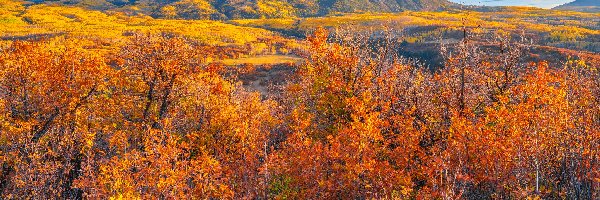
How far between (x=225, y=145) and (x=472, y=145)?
23.4 m

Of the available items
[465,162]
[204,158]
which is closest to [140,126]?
[204,158]

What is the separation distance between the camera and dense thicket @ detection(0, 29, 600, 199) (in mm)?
31469

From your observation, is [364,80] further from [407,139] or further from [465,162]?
[465,162]

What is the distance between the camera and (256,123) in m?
44.5

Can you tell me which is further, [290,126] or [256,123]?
[256,123]

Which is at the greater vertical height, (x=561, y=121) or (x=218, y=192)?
(x=561, y=121)

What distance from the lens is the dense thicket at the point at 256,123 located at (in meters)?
31.5

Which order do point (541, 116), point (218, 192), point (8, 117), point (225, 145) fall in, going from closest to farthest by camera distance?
1. point (541, 116)
2. point (218, 192)
3. point (8, 117)
4. point (225, 145)

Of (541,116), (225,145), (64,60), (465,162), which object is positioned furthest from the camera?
(225,145)

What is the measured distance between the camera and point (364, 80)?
37.7 metres

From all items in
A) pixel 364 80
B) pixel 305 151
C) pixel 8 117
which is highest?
pixel 364 80

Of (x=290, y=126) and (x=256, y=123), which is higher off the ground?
Result: (x=290, y=126)

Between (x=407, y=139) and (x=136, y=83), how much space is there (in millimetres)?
24402

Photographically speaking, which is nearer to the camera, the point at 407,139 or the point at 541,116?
the point at 541,116
